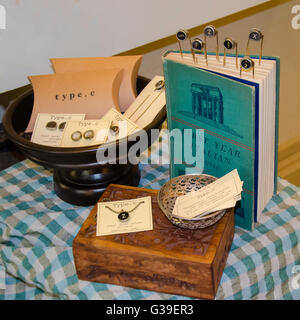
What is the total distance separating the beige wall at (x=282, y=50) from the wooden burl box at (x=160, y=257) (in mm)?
994

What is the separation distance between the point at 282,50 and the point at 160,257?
5.18 ft

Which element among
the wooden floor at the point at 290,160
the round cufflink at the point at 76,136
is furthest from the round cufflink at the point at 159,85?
the wooden floor at the point at 290,160

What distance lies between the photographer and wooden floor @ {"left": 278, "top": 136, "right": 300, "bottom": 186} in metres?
2.11

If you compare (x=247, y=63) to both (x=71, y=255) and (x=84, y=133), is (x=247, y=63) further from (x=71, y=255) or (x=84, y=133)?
(x=71, y=255)

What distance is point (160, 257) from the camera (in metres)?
0.70

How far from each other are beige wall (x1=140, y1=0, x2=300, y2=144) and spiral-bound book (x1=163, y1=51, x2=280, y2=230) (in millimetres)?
796

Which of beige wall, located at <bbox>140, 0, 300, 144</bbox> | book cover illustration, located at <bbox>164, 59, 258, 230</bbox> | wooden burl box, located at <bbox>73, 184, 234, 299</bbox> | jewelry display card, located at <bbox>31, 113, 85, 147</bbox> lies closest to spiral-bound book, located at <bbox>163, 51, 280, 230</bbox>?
book cover illustration, located at <bbox>164, 59, 258, 230</bbox>

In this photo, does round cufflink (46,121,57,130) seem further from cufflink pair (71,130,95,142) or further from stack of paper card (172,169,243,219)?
stack of paper card (172,169,243,219)

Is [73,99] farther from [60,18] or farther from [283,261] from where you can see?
[283,261]

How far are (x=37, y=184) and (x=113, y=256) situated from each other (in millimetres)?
428

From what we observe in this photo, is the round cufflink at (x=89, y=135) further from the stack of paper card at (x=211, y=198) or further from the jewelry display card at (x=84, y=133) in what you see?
the stack of paper card at (x=211, y=198)

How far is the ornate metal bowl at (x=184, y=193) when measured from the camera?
72 cm

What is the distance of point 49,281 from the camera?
0.84m

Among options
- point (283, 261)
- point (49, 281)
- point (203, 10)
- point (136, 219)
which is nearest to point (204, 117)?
point (136, 219)
